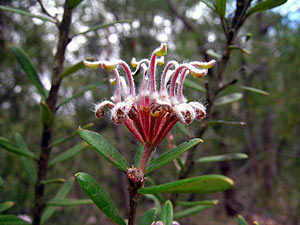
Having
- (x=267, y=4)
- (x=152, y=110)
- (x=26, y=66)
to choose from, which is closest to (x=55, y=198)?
(x=26, y=66)

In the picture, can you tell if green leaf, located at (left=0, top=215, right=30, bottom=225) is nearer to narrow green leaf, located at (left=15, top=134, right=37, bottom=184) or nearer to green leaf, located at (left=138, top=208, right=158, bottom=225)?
narrow green leaf, located at (left=15, top=134, right=37, bottom=184)

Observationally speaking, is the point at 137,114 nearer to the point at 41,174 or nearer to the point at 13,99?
the point at 41,174

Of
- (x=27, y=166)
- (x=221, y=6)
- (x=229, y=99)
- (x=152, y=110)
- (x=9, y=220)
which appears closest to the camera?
(x=152, y=110)

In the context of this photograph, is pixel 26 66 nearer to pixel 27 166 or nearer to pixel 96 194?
pixel 27 166

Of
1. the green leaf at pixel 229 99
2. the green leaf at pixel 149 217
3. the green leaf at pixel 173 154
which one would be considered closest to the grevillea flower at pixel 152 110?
the green leaf at pixel 173 154

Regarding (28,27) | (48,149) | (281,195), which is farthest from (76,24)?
(281,195)

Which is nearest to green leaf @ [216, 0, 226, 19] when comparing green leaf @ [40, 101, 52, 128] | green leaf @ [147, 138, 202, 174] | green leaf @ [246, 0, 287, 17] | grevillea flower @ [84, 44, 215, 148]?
green leaf @ [246, 0, 287, 17]
